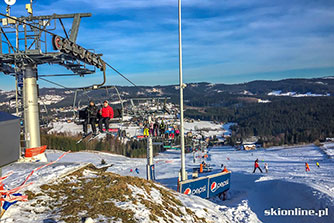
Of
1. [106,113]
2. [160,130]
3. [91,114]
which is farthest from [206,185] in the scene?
[160,130]

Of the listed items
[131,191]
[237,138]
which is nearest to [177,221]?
[131,191]

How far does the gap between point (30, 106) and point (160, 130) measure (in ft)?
29.2

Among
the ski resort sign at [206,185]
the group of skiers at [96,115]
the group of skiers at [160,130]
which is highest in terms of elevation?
the group of skiers at [96,115]

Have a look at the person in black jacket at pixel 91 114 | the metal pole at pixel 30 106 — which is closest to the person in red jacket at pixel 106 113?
the person in black jacket at pixel 91 114

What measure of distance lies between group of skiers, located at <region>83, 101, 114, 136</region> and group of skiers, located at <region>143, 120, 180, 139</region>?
4.33m

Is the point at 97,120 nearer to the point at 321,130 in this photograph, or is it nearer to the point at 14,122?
the point at 14,122

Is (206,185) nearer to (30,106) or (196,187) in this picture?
(196,187)

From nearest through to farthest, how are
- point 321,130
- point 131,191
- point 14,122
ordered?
point 14,122
point 131,191
point 321,130

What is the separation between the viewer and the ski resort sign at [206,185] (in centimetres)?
1272

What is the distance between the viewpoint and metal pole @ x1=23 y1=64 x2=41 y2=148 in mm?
12492

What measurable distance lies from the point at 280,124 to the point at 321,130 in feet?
107

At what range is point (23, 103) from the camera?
12.5 meters

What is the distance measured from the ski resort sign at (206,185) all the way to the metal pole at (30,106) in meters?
6.46

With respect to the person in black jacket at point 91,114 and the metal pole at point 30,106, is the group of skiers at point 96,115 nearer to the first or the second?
the person in black jacket at point 91,114
